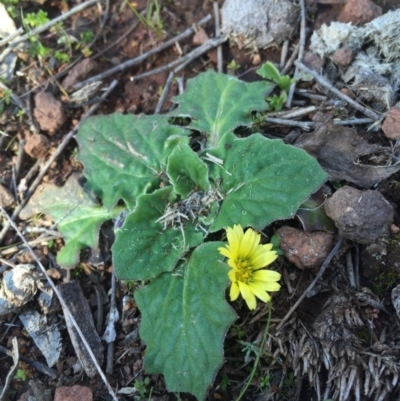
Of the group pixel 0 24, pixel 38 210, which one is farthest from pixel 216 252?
pixel 0 24

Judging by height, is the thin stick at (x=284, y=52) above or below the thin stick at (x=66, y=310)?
above

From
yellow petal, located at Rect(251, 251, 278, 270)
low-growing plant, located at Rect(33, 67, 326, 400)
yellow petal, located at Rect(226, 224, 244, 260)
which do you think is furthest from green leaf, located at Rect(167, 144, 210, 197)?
yellow petal, located at Rect(251, 251, 278, 270)

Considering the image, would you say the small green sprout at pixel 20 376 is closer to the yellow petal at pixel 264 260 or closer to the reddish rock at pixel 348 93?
the yellow petal at pixel 264 260

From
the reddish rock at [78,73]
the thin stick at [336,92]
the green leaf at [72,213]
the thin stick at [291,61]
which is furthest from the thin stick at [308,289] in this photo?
the reddish rock at [78,73]

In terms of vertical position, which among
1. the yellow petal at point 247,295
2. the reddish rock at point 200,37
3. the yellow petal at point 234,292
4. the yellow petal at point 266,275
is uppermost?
the reddish rock at point 200,37

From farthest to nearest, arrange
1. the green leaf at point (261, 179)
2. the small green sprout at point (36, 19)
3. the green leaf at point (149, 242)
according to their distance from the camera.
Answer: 1. the small green sprout at point (36, 19)
2. the green leaf at point (149, 242)
3. the green leaf at point (261, 179)

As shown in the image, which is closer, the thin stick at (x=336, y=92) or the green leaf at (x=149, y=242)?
the green leaf at (x=149, y=242)
